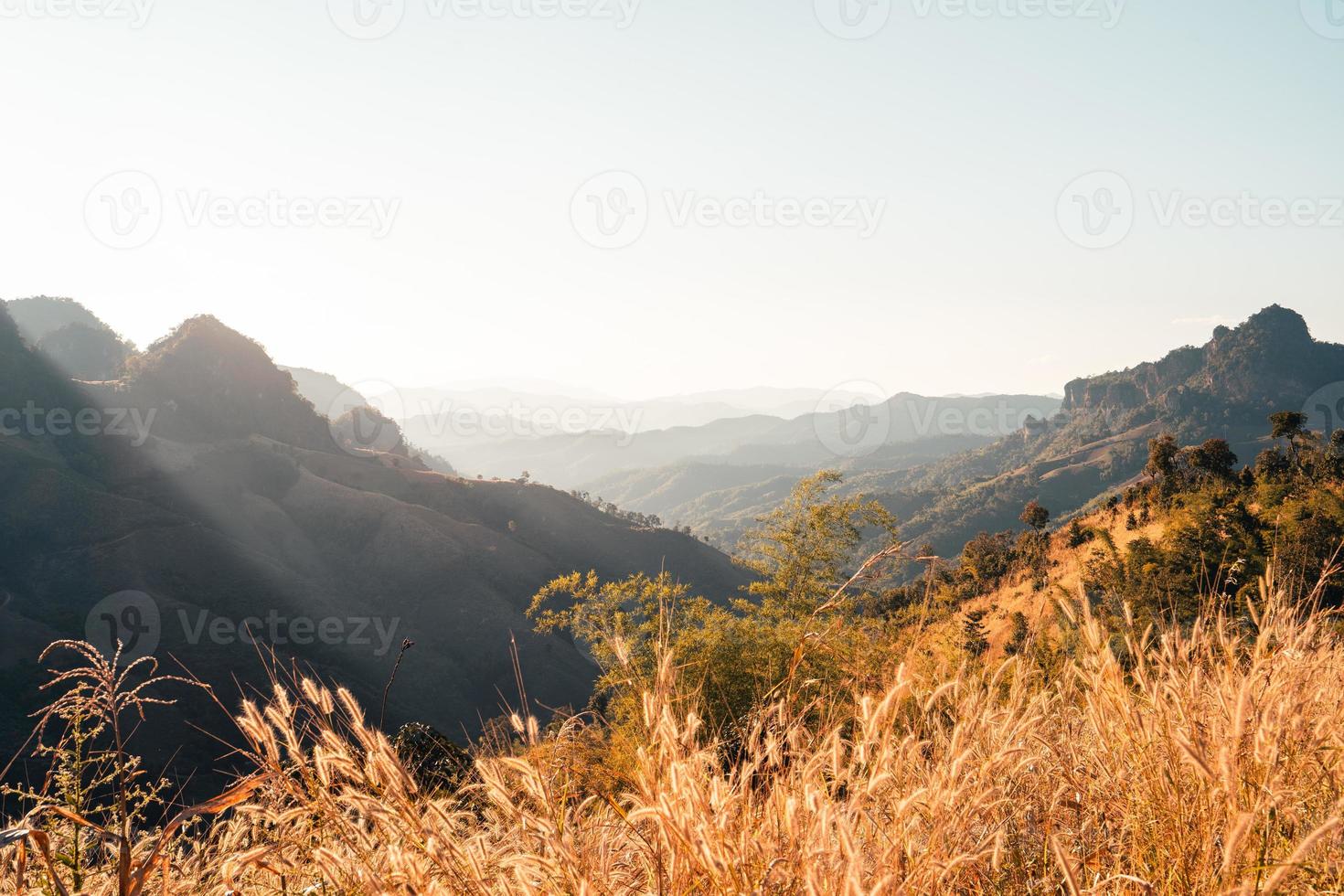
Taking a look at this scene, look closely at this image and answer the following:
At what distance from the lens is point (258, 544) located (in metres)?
65.8

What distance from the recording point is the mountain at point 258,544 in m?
50.4

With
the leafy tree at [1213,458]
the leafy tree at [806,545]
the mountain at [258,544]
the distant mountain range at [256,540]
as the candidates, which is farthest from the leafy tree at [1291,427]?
the mountain at [258,544]

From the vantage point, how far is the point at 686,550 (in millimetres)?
90875

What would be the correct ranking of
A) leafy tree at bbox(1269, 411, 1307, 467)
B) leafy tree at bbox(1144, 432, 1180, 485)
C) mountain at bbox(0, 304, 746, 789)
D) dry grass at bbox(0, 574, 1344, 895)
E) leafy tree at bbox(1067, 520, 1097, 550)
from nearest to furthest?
dry grass at bbox(0, 574, 1344, 895) < leafy tree at bbox(1067, 520, 1097, 550) < leafy tree at bbox(1269, 411, 1307, 467) < leafy tree at bbox(1144, 432, 1180, 485) < mountain at bbox(0, 304, 746, 789)

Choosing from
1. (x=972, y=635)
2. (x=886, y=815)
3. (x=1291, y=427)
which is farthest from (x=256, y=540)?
(x=1291, y=427)

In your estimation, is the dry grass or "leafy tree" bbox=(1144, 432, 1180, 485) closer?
the dry grass

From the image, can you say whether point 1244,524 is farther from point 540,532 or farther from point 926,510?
point 926,510

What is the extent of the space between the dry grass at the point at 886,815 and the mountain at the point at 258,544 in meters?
46.0

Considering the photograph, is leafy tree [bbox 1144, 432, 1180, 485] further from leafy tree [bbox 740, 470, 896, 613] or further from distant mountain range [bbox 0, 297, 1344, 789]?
distant mountain range [bbox 0, 297, 1344, 789]

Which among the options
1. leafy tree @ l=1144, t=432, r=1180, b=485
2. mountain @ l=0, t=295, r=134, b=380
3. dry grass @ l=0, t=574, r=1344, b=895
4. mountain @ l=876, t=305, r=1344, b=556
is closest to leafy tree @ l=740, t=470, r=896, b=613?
dry grass @ l=0, t=574, r=1344, b=895

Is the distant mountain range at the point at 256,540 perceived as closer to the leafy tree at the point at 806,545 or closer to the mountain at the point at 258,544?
the mountain at the point at 258,544

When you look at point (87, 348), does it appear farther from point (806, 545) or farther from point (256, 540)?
point (806, 545)

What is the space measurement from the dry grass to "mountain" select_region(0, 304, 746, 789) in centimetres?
4596

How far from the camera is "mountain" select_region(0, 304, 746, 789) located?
50406 mm
